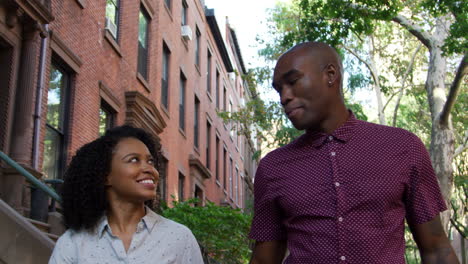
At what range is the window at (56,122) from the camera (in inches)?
496

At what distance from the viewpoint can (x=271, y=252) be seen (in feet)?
10.3

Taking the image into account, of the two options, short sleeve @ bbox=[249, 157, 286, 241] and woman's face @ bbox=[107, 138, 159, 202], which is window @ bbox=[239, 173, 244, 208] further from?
short sleeve @ bbox=[249, 157, 286, 241]

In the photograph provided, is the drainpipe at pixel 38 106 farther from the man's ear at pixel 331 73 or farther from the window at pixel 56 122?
the man's ear at pixel 331 73

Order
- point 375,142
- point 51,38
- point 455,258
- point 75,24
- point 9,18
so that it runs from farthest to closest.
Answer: point 75,24
point 51,38
point 9,18
point 375,142
point 455,258

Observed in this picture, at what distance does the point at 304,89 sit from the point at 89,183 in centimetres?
166

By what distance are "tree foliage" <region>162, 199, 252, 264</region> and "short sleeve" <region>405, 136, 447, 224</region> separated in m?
10.7

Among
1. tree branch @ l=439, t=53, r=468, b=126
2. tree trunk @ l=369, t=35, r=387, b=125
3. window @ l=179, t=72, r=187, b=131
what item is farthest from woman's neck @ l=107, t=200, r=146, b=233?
tree trunk @ l=369, t=35, r=387, b=125

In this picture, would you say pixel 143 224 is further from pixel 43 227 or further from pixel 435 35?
pixel 435 35

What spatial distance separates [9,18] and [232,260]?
712 centimetres

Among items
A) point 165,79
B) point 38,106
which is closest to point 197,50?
point 165,79

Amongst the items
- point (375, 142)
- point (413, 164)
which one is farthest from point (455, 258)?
point (375, 142)

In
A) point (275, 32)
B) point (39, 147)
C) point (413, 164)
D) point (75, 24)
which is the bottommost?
point (413, 164)

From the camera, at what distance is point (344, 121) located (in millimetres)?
3160

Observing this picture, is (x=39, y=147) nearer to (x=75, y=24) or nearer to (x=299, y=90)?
(x=75, y=24)
